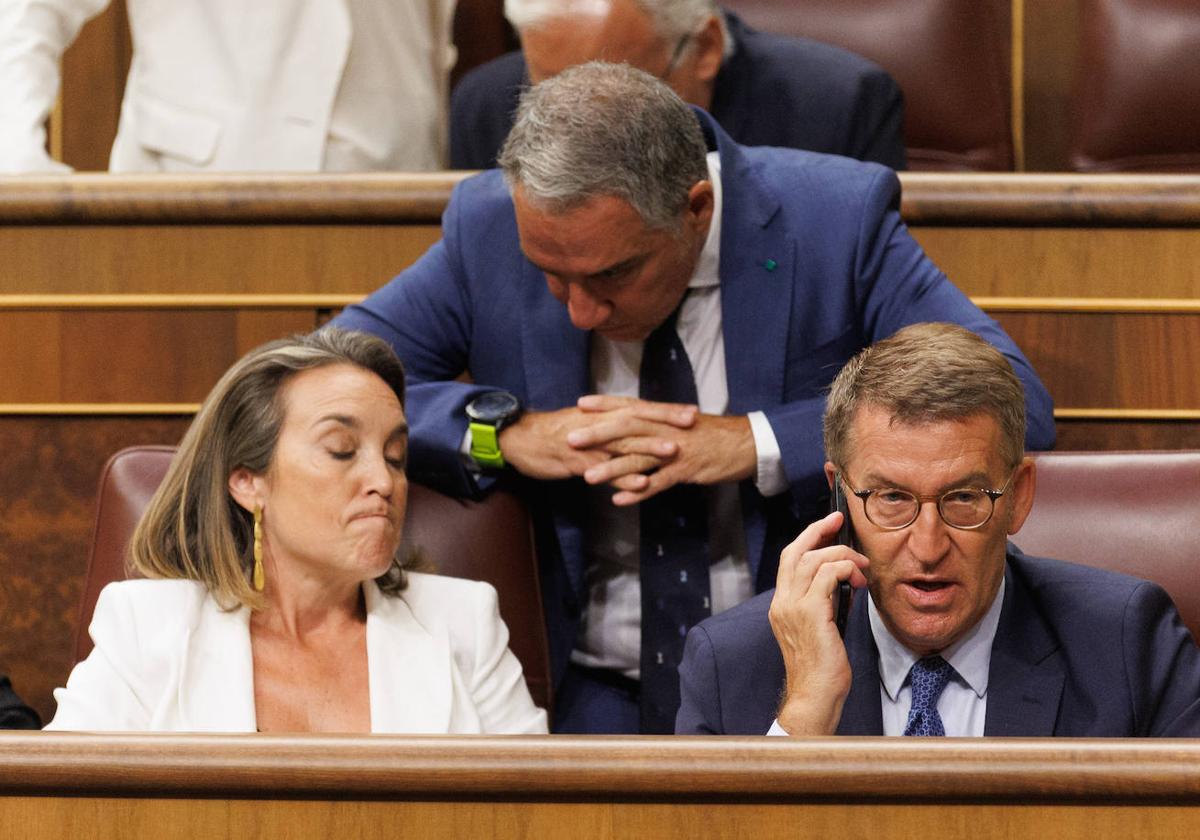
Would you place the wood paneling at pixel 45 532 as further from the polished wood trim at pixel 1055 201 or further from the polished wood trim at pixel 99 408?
the polished wood trim at pixel 1055 201

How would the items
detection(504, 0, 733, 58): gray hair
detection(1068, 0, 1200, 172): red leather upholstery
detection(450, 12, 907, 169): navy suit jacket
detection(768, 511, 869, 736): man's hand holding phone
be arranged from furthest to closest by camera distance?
detection(1068, 0, 1200, 172): red leather upholstery, detection(450, 12, 907, 169): navy suit jacket, detection(504, 0, 733, 58): gray hair, detection(768, 511, 869, 736): man's hand holding phone

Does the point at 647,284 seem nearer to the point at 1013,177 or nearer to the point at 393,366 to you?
the point at 393,366

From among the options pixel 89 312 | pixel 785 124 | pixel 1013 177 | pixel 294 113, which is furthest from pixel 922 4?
pixel 89 312

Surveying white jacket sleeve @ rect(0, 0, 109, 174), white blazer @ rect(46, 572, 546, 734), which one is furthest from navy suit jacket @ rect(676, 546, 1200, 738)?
white jacket sleeve @ rect(0, 0, 109, 174)

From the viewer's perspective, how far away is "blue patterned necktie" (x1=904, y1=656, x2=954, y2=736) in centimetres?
105

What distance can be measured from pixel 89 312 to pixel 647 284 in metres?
0.54

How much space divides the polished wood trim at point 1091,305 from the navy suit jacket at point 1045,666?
427 mm

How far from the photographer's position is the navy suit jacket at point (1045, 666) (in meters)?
1.03

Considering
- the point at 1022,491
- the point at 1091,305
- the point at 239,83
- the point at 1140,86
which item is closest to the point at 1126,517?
the point at 1022,491

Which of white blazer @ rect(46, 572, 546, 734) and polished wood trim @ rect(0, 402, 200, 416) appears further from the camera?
polished wood trim @ rect(0, 402, 200, 416)

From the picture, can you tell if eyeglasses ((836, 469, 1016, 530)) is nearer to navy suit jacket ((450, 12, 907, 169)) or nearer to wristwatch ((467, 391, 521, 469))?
wristwatch ((467, 391, 521, 469))

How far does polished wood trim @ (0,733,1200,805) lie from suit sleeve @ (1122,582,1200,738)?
24cm

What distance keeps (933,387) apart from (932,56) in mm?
1097

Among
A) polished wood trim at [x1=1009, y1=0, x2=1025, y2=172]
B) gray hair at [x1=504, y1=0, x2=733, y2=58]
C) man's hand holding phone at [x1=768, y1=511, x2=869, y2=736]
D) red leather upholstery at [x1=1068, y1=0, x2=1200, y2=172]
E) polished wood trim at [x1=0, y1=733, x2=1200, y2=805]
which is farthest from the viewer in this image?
polished wood trim at [x1=1009, y1=0, x2=1025, y2=172]
